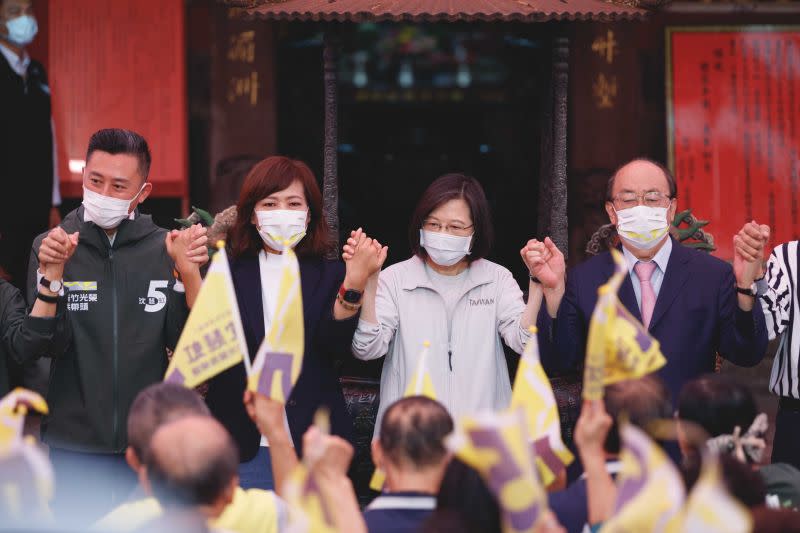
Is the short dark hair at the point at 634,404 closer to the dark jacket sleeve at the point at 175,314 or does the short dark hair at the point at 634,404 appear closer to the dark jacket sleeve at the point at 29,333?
the dark jacket sleeve at the point at 175,314

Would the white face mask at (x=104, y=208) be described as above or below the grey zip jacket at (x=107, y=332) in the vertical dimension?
above

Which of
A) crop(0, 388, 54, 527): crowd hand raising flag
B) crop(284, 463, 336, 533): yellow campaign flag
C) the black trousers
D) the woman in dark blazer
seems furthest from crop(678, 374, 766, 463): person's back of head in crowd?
crop(0, 388, 54, 527): crowd hand raising flag

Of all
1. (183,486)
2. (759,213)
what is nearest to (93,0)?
(759,213)

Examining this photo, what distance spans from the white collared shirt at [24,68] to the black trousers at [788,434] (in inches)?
210

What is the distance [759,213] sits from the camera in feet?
26.0

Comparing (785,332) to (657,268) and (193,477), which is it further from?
(193,477)

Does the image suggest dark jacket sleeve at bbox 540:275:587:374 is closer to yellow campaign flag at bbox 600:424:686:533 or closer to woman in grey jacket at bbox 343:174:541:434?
woman in grey jacket at bbox 343:174:541:434

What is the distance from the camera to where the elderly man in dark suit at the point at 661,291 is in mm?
4168

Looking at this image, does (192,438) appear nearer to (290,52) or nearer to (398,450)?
(398,450)

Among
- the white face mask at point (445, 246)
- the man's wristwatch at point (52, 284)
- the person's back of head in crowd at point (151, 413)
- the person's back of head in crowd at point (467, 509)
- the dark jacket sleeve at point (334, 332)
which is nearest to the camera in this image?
the person's back of head in crowd at point (467, 509)

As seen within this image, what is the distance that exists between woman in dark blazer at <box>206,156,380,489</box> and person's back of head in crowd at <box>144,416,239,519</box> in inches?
53.3

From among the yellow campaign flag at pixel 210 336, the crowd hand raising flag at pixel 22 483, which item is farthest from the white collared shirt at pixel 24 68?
the crowd hand raising flag at pixel 22 483

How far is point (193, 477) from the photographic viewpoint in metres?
2.66

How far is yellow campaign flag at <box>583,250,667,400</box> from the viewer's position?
3115 millimetres
